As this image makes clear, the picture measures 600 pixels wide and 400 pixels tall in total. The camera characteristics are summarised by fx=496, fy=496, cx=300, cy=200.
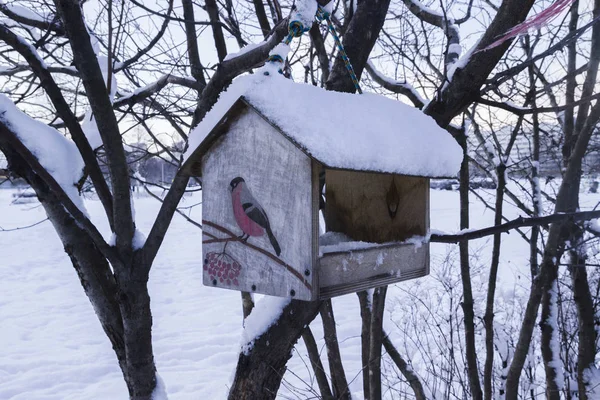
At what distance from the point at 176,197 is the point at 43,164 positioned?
20.0 inches

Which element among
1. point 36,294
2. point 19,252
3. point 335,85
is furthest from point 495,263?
point 19,252

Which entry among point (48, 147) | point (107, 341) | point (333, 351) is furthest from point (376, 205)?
point (107, 341)

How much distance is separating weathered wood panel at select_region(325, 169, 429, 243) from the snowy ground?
120 cm

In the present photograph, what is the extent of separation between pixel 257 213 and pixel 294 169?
0.17m

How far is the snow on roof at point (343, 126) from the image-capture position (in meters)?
1.22

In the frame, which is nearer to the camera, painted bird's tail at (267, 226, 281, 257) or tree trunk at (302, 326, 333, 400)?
painted bird's tail at (267, 226, 281, 257)

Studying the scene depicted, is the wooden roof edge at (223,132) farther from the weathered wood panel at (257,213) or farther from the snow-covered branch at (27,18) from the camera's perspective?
the snow-covered branch at (27,18)

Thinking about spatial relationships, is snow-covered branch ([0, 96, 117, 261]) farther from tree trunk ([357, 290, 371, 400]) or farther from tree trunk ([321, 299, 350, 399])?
tree trunk ([357, 290, 371, 400])

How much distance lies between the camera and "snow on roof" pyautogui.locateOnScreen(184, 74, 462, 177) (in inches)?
48.1

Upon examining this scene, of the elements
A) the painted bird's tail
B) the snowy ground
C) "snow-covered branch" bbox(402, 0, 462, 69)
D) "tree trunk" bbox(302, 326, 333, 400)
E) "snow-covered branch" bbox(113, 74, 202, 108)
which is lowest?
the snowy ground

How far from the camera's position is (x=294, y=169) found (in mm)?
1305

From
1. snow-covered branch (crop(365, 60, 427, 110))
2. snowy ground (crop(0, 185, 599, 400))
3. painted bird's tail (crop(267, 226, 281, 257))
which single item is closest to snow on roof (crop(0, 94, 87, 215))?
painted bird's tail (crop(267, 226, 281, 257))

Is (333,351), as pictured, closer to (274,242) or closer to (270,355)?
(270,355)

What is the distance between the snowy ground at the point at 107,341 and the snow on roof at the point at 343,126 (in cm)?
172
